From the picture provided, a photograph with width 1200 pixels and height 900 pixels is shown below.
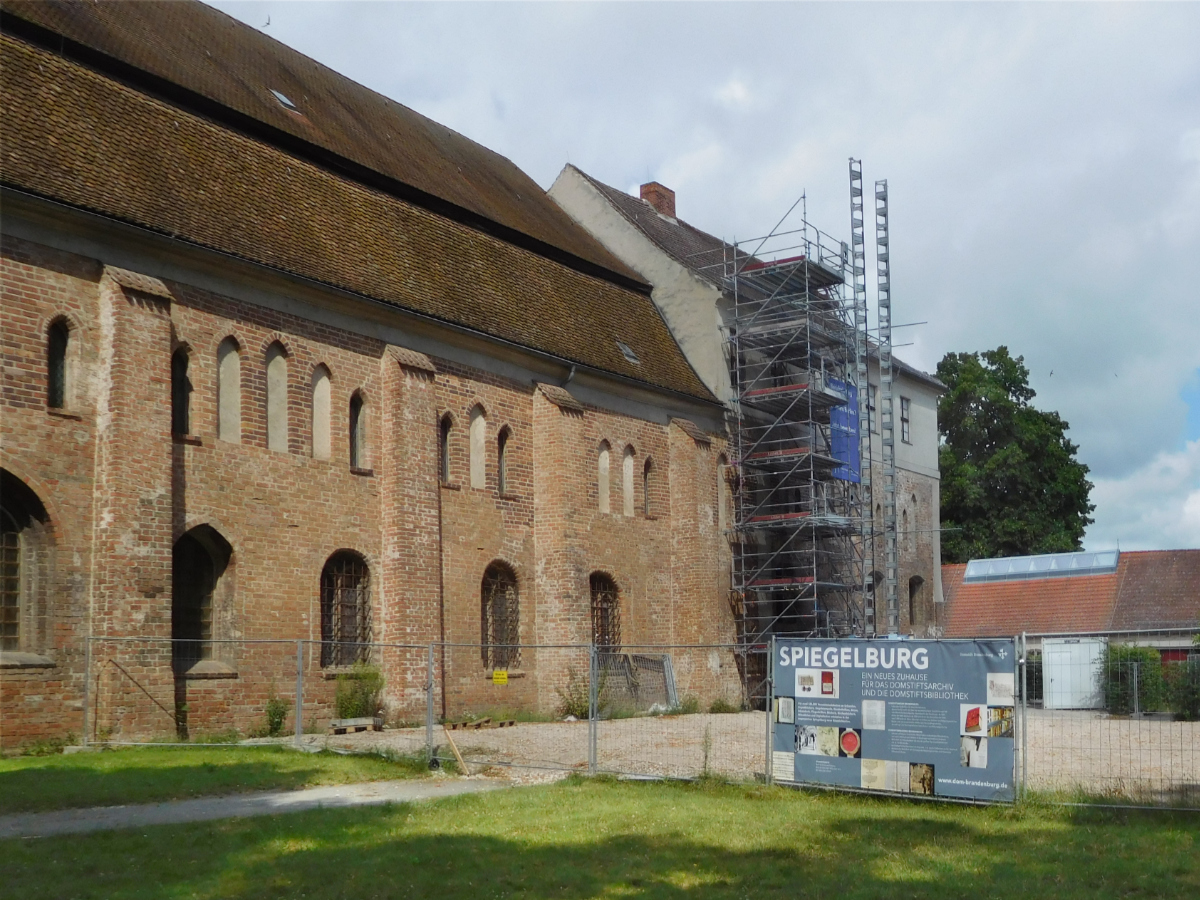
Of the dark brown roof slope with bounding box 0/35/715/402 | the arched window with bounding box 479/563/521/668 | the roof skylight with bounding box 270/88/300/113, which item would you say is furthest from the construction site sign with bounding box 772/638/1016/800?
the roof skylight with bounding box 270/88/300/113

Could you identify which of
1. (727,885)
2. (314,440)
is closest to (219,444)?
(314,440)

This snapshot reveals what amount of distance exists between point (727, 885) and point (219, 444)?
44.9 feet

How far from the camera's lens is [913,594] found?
143 feet

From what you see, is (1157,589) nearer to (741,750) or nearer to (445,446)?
(445,446)

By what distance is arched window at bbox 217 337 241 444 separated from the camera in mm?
21047

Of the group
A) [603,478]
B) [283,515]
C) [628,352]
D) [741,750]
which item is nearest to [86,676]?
[283,515]

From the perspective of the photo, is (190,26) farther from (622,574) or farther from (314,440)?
(622,574)

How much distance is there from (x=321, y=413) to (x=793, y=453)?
1419 centimetres

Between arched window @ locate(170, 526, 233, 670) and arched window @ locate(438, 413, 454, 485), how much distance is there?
220 inches

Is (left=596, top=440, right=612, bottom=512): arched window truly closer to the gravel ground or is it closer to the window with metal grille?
the gravel ground

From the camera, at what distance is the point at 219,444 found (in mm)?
20750

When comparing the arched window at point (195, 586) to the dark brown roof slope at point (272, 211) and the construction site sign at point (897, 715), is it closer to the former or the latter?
the dark brown roof slope at point (272, 211)

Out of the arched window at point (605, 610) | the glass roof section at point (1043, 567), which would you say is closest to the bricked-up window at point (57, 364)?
the arched window at point (605, 610)

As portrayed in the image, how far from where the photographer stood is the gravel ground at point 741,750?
599 inches
